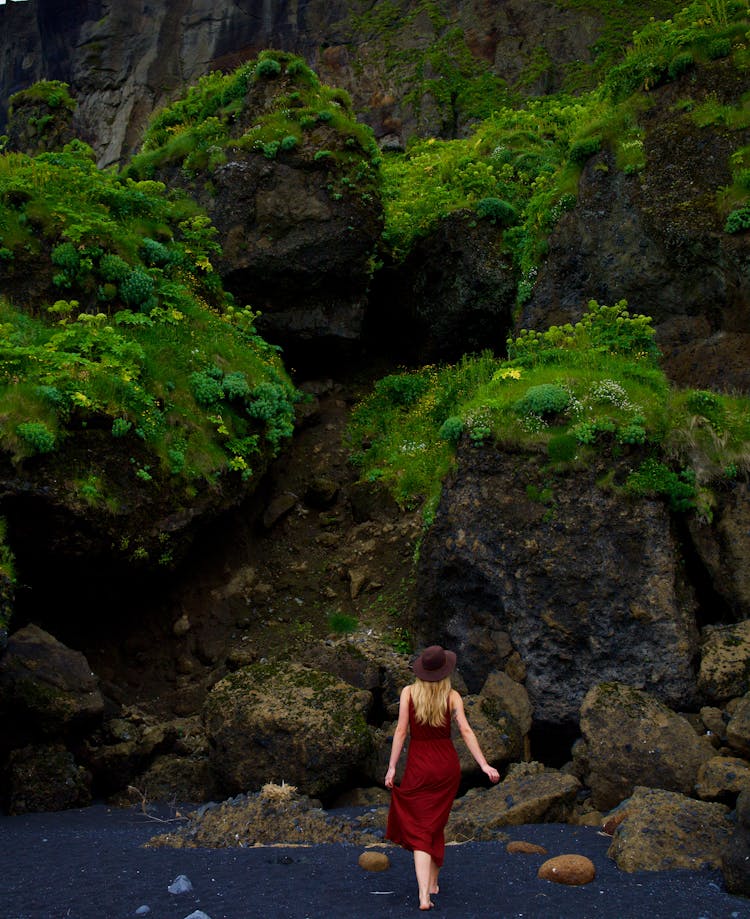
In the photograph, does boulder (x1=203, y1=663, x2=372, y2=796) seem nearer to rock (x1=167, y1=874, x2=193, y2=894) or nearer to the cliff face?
rock (x1=167, y1=874, x2=193, y2=894)

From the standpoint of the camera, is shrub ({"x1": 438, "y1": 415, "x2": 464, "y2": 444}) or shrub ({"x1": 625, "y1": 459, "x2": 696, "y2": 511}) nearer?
shrub ({"x1": 625, "y1": 459, "x2": 696, "y2": 511})

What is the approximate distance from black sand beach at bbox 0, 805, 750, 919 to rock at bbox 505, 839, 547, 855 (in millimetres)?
118

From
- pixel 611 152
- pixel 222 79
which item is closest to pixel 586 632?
pixel 611 152

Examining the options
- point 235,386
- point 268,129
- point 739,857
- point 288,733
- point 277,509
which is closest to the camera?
point 739,857

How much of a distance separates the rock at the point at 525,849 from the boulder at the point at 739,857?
1.91 meters

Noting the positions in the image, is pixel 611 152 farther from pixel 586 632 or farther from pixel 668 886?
pixel 668 886

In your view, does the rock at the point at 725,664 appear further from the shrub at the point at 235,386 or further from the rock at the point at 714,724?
the shrub at the point at 235,386

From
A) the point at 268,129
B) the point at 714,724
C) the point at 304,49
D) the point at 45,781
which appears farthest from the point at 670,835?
the point at 304,49

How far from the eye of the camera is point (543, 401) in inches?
560

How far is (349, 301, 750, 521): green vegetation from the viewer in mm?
13461

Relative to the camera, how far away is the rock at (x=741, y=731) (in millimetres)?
9562

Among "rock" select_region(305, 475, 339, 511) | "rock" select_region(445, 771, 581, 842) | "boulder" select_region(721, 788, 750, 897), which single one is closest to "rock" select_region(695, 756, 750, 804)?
"rock" select_region(445, 771, 581, 842)

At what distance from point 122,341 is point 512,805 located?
11.1 meters

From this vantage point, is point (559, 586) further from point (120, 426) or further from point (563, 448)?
point (120, 426)
